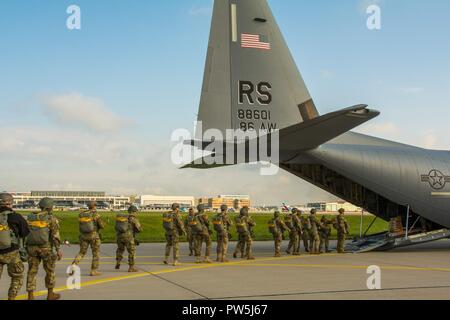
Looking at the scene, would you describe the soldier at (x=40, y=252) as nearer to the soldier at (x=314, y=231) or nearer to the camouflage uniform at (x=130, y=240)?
the camouflage uniform at (x=130, y=240)

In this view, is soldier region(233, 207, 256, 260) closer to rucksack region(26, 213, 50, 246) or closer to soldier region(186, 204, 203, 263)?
soldier region(186, 204, 203, 263)

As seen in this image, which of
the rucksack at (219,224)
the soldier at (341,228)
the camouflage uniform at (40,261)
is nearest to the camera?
the camouflage uniform at (40,261)

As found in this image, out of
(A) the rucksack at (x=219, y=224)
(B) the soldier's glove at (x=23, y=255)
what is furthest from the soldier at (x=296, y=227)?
(B) the soldier's glove at (x=23, y=255)

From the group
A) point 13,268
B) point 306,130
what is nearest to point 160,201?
point 306,130

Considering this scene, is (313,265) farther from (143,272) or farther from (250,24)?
(250,24)

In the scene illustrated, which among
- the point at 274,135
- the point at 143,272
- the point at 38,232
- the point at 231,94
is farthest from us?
the point at 231,94

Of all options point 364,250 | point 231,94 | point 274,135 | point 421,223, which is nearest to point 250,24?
point 231,94

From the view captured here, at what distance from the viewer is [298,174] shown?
1727 centimetres

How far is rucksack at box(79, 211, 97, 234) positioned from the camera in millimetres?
11273

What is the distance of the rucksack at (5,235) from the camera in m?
7.23

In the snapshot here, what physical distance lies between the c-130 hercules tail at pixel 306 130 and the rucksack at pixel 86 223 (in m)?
4.06

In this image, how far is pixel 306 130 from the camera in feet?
42.8

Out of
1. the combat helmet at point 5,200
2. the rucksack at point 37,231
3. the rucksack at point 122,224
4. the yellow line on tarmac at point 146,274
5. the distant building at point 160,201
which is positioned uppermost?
the combat helmet at point 5,200

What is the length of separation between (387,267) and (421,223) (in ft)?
22.0
